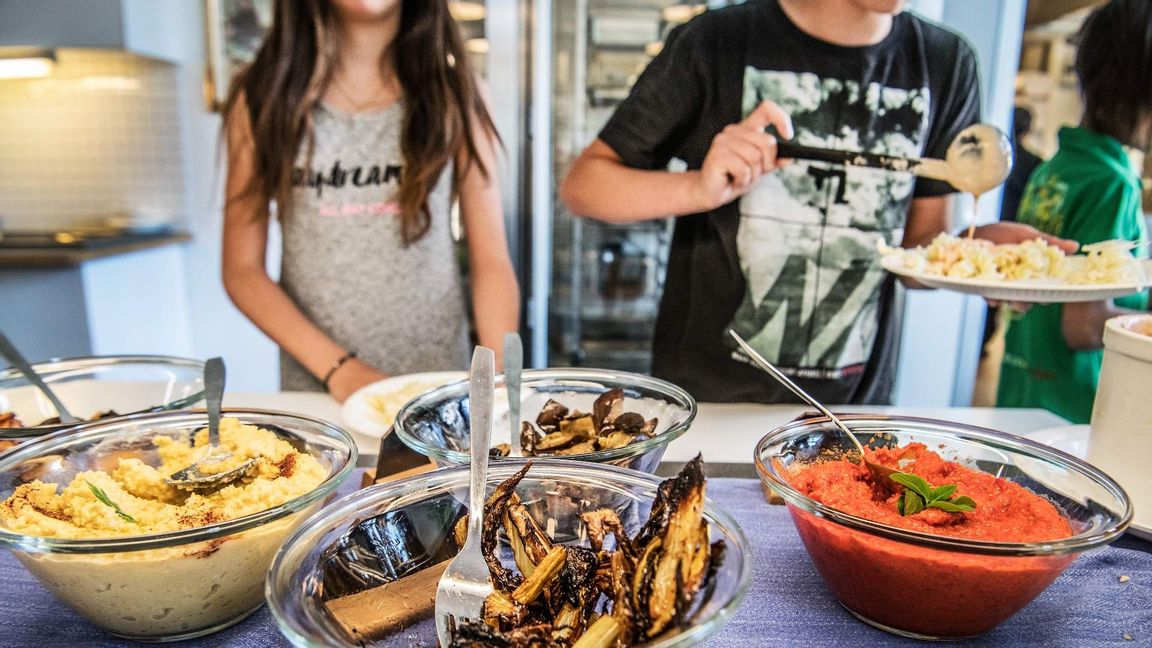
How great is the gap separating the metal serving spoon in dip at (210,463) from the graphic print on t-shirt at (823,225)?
109cm

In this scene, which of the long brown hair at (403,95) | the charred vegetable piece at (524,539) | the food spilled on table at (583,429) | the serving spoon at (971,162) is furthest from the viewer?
the long brown hair at (403,95)

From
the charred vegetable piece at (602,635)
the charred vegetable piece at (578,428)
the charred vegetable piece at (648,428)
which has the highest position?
the charred vegetable piece at (648,428)

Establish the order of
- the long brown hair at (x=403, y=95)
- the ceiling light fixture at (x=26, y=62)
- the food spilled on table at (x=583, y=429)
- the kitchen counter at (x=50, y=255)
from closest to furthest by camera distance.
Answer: the food spilled on table at (x=583, y=429) → the long brown hair at (x=403, y=95) → the kitchen counter at (x=50, y=255) → the ceiling light fixture at (x=26, y=62)

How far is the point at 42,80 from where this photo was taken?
3.43 m

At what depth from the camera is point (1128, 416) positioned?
804mm

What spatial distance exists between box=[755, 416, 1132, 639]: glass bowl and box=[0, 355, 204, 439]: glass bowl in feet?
3.04

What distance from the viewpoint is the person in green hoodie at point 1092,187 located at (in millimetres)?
1803

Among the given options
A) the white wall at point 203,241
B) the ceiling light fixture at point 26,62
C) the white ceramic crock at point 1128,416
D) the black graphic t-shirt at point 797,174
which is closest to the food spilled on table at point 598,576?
the white ceramic crock at point 1128,416

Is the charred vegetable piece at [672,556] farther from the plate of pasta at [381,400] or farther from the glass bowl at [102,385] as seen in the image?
the glass bowl at [102,385]

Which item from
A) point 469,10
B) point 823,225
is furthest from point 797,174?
point 469,10

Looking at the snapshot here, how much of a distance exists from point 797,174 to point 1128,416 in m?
0.87

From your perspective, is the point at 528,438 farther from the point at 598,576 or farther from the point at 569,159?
the point at 569,159

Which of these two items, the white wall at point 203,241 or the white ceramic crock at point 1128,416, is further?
the white wall at point 203,241

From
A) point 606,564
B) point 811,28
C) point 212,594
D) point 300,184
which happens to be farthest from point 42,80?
point 606,564
